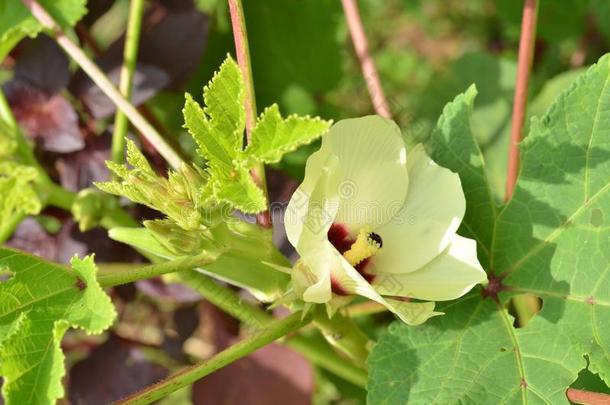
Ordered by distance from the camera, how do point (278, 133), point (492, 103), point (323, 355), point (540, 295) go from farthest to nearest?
1. point (492, 103)
2. point (323, 355)
3. point (540, 295)
4. point (278, 133)

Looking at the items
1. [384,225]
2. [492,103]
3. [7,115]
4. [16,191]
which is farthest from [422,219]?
[492,103]

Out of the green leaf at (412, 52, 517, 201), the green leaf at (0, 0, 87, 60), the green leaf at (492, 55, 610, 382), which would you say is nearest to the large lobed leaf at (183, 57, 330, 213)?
the green leaf at (492, 55, 610, 382)

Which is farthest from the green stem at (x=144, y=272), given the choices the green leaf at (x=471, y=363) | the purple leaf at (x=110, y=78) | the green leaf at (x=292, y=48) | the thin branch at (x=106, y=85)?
the green leaf at (x=292, y=48)

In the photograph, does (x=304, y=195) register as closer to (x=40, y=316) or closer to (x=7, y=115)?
(x=40, y=316)

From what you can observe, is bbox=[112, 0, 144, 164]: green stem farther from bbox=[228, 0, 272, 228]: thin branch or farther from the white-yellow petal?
the white-yellow petal

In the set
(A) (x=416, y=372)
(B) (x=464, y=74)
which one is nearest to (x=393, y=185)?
(A) (x=416, y=372)

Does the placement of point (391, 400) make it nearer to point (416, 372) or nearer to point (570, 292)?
point (416, 372)
